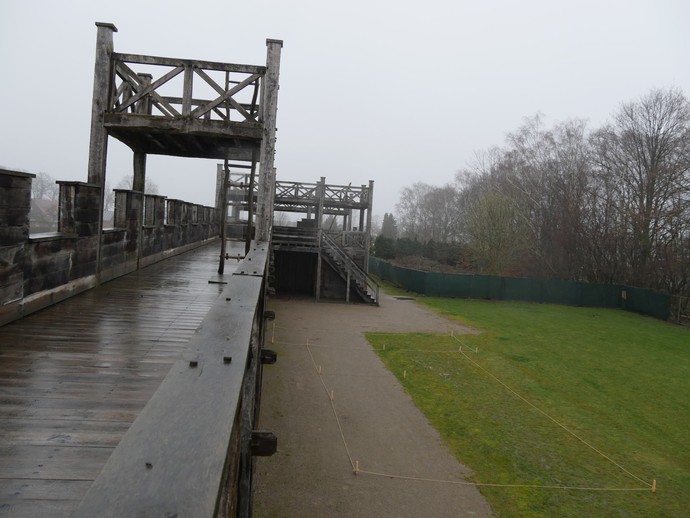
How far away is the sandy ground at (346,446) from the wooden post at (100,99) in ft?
17.0

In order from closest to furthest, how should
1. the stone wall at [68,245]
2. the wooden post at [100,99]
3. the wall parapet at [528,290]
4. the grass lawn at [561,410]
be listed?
the stone wall at [68,245]
the wooden post at [100,99]
the grass lawn at [561,410]
the wall parapet at [528,290]

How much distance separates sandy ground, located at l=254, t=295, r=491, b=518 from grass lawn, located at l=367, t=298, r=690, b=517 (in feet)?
1.67

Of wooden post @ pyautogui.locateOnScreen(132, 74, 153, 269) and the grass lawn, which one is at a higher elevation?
wooden post @ pyautogui.locateOnScreen(132, 74, 153, 269)

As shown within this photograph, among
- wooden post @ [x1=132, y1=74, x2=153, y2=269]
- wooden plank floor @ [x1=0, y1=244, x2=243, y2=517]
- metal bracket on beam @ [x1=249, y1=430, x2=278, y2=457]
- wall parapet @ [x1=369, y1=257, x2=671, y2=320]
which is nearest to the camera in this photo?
wooden plank floor @ [x1=0, y1=244, x2=243, y2=517]

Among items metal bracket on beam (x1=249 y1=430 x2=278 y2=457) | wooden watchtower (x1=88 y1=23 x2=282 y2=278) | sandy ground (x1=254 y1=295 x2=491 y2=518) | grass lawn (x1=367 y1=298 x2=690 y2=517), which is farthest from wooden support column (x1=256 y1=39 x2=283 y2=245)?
grass lawn (x1=367 y1=298 x2=690 y2=517)

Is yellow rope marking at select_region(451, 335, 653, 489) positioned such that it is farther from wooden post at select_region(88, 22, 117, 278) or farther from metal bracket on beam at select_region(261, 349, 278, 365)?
wooden post at select_region(88, 22, 117, 278)

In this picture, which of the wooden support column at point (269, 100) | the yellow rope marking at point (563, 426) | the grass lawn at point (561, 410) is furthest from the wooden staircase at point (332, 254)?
the wooden support column at point (269, 100)

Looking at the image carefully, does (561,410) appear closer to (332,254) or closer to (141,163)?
(141,163)

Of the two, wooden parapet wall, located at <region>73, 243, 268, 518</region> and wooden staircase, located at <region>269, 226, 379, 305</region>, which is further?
wooden staircase, located at <region>269, 226, 379, 305</region>

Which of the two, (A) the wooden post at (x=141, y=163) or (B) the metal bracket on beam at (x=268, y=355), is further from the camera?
(A) the wooden post at (x=141, y=163)

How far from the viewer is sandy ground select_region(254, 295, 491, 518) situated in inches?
308

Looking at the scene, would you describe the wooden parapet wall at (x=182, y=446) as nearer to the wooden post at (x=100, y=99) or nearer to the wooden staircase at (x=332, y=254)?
the wooden post at (x=100, y=99)

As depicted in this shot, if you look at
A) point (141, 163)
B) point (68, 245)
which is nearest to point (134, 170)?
point (141, 163)

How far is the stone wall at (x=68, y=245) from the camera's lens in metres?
4.30
